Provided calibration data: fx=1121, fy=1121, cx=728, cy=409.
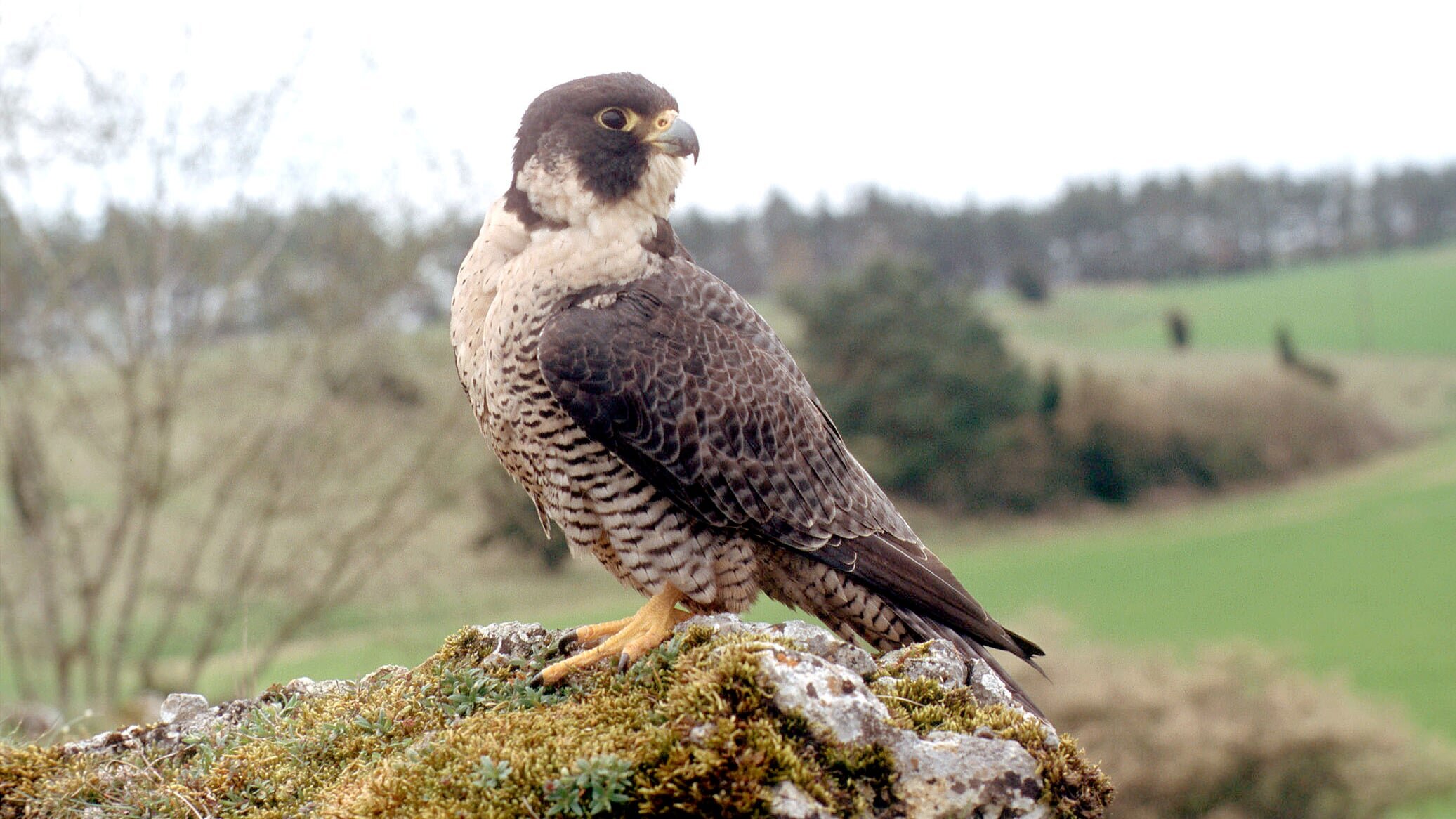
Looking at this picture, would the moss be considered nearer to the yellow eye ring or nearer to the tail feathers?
the tail feathers

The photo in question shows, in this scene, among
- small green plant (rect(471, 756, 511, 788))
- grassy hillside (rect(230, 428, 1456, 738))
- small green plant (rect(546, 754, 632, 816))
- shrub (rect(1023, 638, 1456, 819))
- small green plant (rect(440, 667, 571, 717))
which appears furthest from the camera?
grassy hillside (rect(230, 428, 1456, 738))

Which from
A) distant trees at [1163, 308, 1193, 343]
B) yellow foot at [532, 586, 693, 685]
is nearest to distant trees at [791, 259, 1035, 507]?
distant trees at [1163, 308, 1193, 343]

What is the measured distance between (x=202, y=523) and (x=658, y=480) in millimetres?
10981

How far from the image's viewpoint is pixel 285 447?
1250cm

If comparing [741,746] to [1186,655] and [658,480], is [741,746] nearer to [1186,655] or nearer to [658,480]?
[658,480]

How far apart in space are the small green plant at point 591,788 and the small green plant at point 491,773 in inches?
4.7

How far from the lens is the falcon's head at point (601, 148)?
10.7 feet

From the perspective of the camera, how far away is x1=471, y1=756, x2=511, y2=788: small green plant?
2.36 meters

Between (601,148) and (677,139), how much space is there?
0.74ft

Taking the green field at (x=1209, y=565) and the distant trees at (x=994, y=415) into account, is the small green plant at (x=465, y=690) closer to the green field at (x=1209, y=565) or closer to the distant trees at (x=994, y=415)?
the green field at (x=1209, y=565)

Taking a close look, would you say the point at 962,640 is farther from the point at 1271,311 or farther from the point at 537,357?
the point at 1271,311

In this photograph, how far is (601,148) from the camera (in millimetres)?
3281

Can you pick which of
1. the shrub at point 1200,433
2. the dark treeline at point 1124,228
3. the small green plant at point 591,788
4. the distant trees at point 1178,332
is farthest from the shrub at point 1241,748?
the distant trees at point 1178,332

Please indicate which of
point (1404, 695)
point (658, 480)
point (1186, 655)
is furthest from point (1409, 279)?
point (658, 480)
